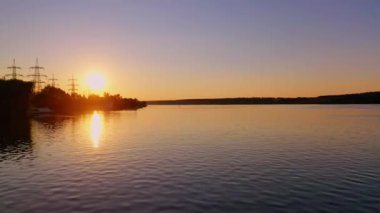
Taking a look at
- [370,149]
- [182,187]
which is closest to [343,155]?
[370,149]

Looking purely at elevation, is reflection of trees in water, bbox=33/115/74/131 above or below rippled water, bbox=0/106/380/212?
above

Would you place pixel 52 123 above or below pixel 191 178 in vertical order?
above

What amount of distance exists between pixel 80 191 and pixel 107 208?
20.0 feet

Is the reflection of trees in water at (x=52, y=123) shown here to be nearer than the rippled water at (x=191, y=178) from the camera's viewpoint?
No

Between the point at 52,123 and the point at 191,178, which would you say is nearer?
the point at 191,178

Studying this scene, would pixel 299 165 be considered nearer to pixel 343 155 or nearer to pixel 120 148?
pixel 343 155

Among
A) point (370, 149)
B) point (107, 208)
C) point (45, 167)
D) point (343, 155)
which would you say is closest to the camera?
point (107, 208)

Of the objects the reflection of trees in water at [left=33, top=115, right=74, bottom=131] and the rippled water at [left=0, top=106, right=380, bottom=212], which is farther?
the reflection of trees in water at [left=33, top=115, right=74, bottom=131]

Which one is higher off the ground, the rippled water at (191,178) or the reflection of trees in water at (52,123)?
the reflection of trees in water at (52,123)

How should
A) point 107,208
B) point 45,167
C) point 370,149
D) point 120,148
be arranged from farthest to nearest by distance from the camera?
point 120,148 < point 370,149 < point 45,167 < point 107,208

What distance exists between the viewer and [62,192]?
1226 inches

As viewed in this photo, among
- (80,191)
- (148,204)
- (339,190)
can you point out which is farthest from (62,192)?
(339,190)

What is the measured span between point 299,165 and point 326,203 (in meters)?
16.2

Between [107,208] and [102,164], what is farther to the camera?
[102,164]
